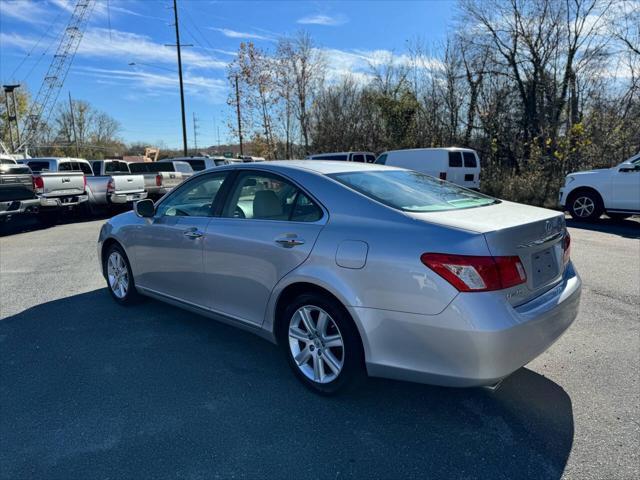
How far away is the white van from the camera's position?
1573 centimetres

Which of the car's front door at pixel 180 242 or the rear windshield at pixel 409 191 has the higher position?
the rear windshield at pixel 409 191

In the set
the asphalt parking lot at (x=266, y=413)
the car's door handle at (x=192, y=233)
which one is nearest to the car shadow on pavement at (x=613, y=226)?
the asphalt parking lot at (x=266, y=413)

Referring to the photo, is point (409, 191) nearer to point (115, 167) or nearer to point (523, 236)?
point (523, 236)

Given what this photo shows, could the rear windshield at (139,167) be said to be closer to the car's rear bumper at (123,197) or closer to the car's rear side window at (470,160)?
the car's rear bumper at (123,197)

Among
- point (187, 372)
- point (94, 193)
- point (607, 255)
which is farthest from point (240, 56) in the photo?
point (187, 372)

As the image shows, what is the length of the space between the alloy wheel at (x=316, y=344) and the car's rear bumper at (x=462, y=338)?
0.29 metres

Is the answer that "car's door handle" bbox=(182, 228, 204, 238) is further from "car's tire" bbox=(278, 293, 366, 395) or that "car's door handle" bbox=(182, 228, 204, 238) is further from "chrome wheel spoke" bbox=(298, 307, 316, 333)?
"chrome wheel spoke" bbox=(298, 307, 316, 333)

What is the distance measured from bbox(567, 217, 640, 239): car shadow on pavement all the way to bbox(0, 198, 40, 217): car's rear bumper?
12.9 meters

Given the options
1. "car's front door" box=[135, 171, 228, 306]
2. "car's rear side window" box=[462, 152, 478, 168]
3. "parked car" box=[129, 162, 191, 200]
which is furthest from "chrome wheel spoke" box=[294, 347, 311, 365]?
"car's rear side window" box=[462, 152, 478, 168]

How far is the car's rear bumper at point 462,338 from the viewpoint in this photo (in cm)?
248

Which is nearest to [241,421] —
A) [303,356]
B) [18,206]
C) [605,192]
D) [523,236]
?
[303,356]

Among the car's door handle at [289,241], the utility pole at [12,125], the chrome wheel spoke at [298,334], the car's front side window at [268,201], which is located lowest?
the chrome wheel spoke at [298,334]

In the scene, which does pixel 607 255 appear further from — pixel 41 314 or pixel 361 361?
pixel 41 314

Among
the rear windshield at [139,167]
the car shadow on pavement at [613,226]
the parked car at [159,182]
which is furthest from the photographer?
the rear windshield at [139,167]
